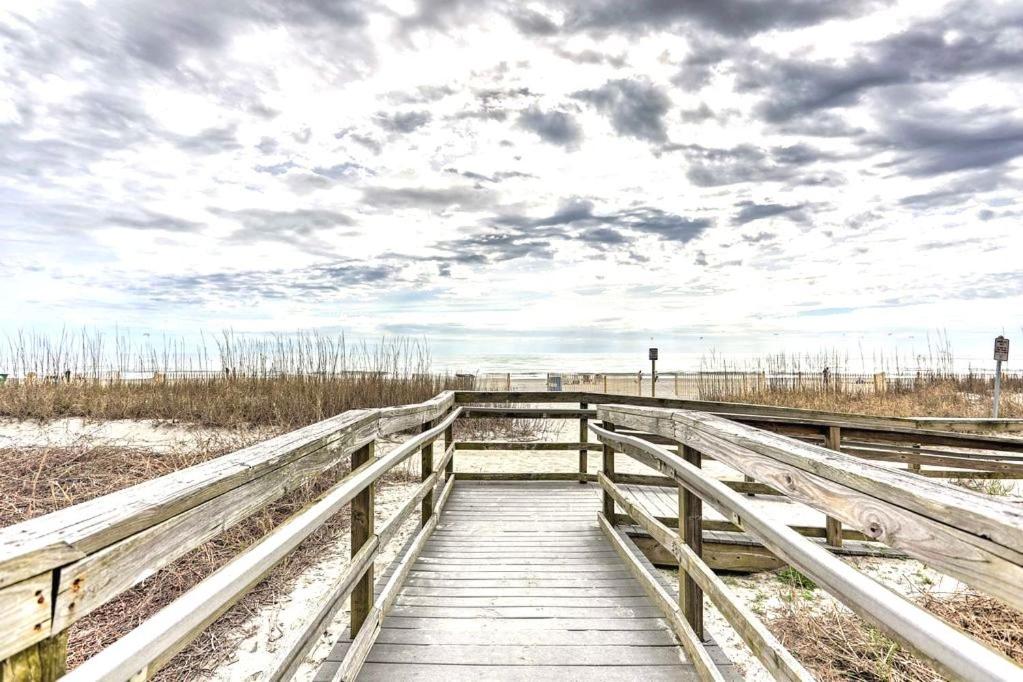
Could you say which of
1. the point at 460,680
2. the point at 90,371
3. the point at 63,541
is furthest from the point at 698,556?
the point at 90,371

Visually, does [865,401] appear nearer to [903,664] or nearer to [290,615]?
[903,664]

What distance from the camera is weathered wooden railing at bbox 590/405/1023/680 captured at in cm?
100

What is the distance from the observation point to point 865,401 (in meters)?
15.4

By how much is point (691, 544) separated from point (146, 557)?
2.25 m

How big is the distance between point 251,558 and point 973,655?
5.18 ft

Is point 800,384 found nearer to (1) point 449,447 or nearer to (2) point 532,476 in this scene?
(2) point 532,476

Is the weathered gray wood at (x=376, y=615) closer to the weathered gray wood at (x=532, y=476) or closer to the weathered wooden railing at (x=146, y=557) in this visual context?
the weathered wooden railing at (x=146, y=557)

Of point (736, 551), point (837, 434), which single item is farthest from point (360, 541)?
point (837, 434)

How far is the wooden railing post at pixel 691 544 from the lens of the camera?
2598 millimetres

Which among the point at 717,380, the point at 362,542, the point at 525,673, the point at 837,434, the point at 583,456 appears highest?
the point at 717,380

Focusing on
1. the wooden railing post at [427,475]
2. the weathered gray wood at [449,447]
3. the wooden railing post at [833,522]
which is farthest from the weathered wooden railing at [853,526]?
the weathered gray wood at [449,447]

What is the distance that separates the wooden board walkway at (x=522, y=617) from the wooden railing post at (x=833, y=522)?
2.09 meters

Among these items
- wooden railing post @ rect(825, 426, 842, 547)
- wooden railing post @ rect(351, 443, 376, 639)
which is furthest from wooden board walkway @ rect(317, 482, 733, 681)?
wooden railing post @ rect(825, 426, 842, 547)

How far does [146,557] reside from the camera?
3.82ft
